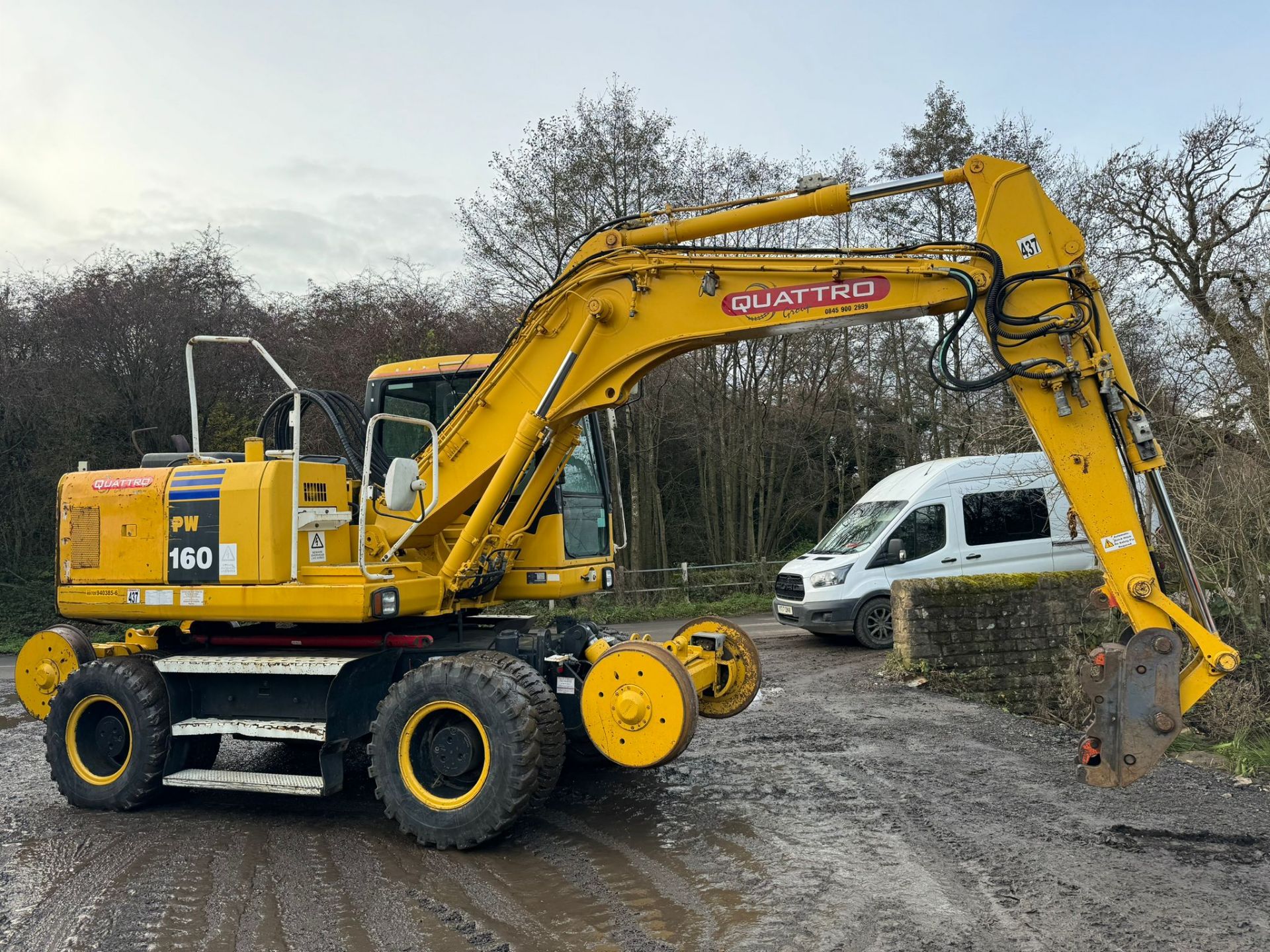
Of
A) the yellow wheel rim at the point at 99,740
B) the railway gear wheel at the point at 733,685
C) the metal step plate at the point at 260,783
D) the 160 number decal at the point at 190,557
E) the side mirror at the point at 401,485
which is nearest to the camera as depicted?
the side mirror at the point at 401,485

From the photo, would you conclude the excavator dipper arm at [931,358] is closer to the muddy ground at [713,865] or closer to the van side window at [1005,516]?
the muddy ground at [713,865]

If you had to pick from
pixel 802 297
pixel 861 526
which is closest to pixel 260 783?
pixel 802 297

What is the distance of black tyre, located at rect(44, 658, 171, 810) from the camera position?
6.34m

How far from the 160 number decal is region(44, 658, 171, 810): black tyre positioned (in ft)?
2.76

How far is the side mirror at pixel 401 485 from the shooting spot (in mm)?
5527

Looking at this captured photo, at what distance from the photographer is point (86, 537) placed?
657 centimetres

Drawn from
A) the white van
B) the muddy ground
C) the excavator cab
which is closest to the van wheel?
the white van

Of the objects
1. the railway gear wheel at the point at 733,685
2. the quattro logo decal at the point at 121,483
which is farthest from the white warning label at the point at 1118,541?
the quattro logo decal at the point at 121,483

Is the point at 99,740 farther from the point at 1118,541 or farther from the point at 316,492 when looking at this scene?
the point at 1118,541

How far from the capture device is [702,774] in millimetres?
6875

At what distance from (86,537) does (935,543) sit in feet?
33.5

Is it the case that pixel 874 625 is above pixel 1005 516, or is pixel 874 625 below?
below

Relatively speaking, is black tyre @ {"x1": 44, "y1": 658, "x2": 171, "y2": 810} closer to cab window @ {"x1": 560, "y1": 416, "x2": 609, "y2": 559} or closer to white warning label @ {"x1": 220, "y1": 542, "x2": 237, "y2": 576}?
white warning label @ {"x1": 220, "y1": 542, "x2": 237, "y2": 576}

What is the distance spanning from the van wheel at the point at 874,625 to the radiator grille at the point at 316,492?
837 cm
